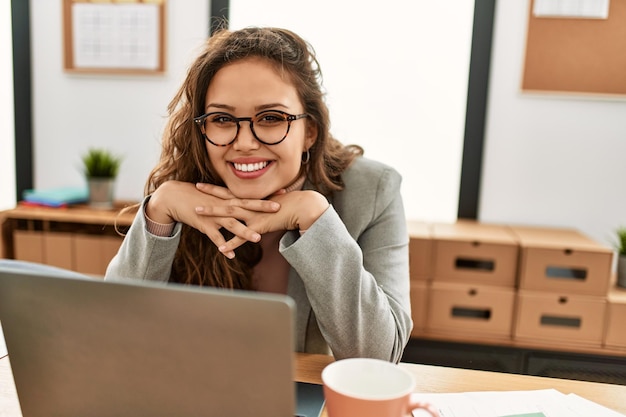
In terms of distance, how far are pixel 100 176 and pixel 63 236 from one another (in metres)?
0.35

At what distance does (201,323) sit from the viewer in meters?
0.52

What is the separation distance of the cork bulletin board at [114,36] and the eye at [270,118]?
6.68 feet

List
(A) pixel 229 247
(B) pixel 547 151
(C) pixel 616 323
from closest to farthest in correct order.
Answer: (A) pixel 229 247 → (C) pixel 616 323 → (B) pixel 547 151

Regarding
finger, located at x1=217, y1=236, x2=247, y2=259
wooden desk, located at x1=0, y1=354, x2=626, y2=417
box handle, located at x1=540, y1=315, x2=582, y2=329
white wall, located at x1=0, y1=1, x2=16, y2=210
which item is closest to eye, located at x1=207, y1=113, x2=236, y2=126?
finger, located at x1=217, y1=236, x2=247, y2=259

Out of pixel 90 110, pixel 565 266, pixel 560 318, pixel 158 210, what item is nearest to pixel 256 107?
pixel 158 210

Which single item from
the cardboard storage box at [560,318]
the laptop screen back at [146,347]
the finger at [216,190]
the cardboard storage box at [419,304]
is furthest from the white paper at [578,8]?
the laptop screen back at [146,347]

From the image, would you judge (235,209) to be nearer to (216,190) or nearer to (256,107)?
(216,190)

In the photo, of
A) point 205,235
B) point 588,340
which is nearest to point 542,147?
point 588,340

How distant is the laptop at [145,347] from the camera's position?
51 centimetres

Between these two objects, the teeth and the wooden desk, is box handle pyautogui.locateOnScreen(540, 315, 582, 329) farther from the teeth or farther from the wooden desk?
the teeth

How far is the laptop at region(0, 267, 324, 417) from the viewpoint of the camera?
513mm

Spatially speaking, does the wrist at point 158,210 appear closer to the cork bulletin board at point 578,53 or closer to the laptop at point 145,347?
the laptop at point 145,347

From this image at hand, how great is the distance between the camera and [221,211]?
3.62 ft

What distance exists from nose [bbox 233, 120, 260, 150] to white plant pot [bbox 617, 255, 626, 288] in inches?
81.5
